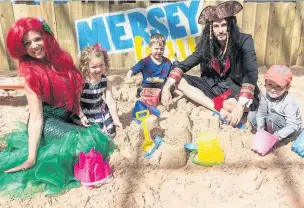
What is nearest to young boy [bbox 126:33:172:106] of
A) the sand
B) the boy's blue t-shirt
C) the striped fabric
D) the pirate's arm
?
the boy's blue t-shirt

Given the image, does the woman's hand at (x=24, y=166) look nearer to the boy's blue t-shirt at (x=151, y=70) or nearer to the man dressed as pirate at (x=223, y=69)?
the man dressed as pirate at (x=223, y=69)

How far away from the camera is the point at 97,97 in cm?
236

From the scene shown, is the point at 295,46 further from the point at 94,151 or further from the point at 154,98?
the point at 94,151

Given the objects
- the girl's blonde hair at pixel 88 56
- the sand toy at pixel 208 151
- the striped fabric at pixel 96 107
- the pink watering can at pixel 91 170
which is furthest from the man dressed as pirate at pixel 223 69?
the pink watering can at pixel 91 170

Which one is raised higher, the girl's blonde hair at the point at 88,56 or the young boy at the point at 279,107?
the girl's blonde hair at the point at 88,56

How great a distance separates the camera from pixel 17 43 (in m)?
1.96

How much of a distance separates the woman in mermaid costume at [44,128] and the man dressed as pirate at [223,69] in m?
0.73

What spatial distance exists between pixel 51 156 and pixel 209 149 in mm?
889

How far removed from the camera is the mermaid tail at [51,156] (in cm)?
193

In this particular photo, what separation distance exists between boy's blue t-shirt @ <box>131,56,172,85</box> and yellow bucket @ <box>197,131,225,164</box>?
1010 mm

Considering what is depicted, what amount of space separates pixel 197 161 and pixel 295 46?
2217 millimetres

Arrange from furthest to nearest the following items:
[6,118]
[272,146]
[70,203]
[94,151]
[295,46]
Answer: [295,46], [6,118], [272,146], [94,151], [70,203]

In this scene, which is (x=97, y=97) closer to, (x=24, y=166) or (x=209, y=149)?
(x=24, y=166)

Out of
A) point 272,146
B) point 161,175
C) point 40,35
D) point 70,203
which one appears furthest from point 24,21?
point 272,146
